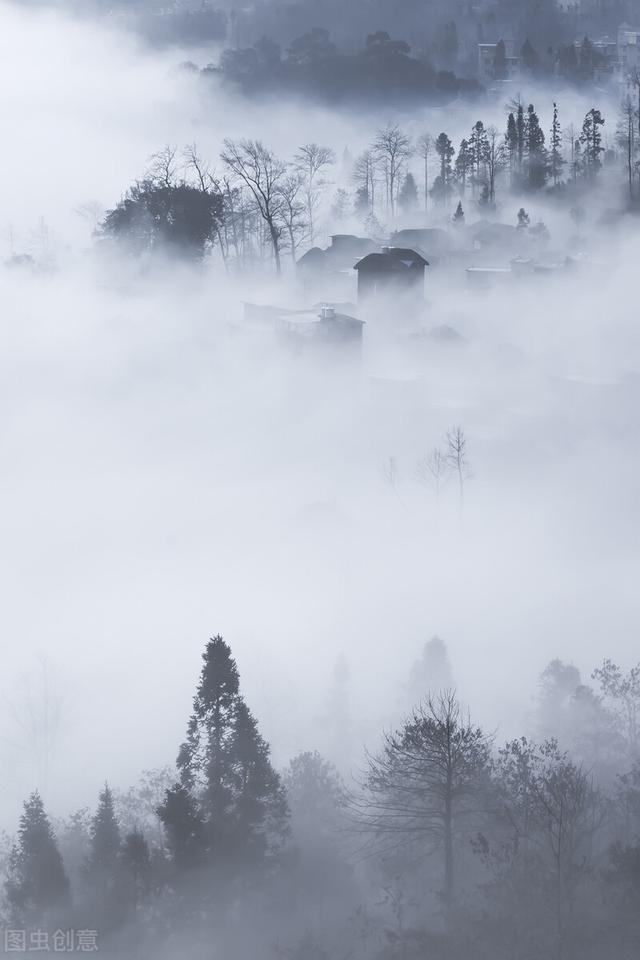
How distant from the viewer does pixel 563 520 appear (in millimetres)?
35656

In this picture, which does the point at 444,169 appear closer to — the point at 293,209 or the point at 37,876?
the point at 293,209

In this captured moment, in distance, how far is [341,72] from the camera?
64.9 metres

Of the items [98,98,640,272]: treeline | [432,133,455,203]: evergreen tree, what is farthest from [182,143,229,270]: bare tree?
[432,133,455,203]: evergreen tree

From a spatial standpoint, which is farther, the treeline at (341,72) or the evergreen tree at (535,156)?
the treeline at (341,72)

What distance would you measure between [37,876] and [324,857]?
5.13 metres

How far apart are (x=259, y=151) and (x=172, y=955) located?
42.4 m

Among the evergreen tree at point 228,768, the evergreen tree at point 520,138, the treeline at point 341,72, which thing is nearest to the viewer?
the evergreen tree at point 228,768

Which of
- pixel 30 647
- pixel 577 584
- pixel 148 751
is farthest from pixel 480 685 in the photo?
pixel 30 647

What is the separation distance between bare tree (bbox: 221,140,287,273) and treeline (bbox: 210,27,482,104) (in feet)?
45.3

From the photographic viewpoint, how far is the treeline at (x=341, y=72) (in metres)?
64.3

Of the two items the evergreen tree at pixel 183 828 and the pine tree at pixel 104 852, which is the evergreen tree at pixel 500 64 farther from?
the evergreen tree at pixel 183 828

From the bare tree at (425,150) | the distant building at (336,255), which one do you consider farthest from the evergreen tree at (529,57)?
the distant building at (336,255)

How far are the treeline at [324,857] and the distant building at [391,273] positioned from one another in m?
28.0

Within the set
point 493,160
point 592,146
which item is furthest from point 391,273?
point 592,146
